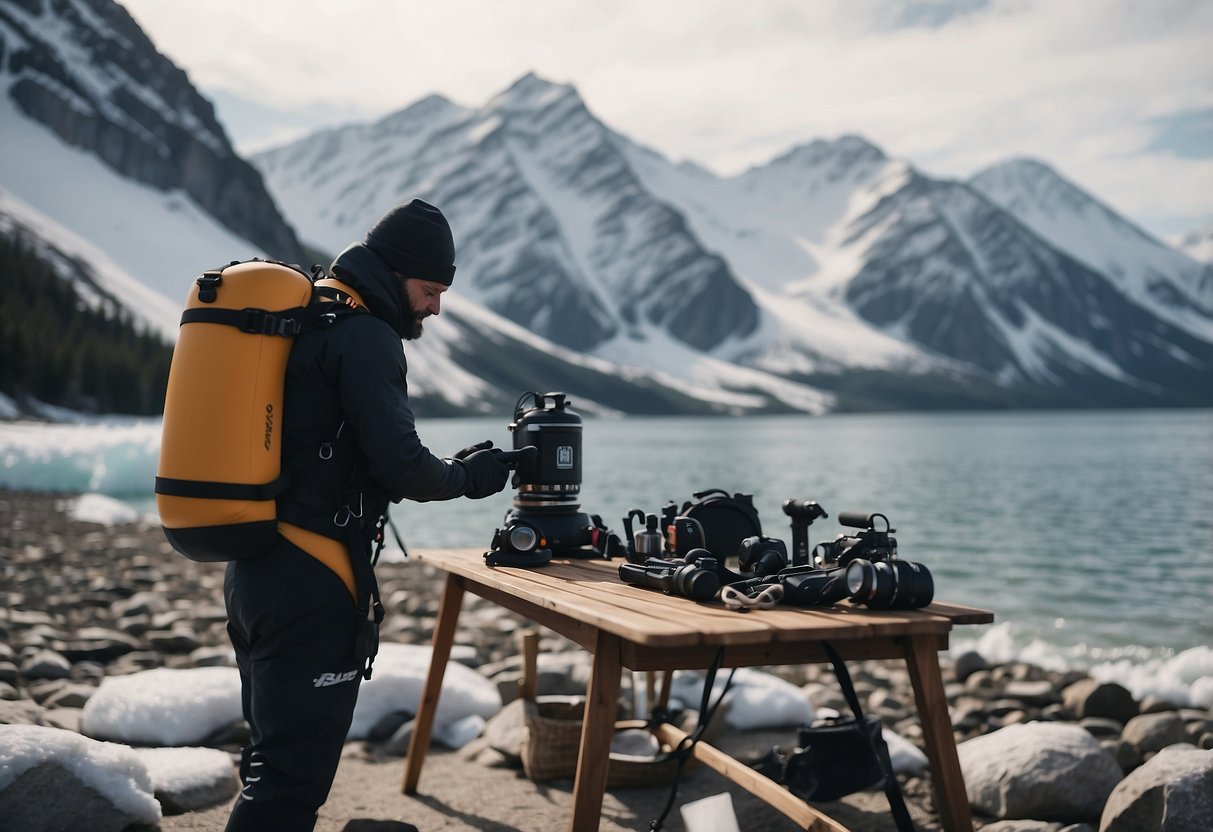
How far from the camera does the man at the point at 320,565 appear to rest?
407cm

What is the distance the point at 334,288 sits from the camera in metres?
4.44

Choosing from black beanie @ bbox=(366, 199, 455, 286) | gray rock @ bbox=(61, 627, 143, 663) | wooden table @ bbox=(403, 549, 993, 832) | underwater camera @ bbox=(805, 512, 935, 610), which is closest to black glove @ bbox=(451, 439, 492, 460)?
wooden table @ bbox=(403, 549, 993, 832)

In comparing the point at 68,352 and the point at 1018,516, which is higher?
the point at 68,352

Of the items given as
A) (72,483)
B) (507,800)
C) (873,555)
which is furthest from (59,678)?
(72,483)

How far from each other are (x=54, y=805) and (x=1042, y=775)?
5.21 m

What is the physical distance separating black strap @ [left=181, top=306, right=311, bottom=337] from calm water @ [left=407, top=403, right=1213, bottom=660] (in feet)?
34.1

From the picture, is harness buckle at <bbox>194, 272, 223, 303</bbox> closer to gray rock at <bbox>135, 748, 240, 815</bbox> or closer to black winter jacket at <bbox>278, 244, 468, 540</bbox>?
black winter jacket at <bbox>278, 244, 468, 540</bbox>

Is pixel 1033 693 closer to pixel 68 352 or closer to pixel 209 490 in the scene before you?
pixel 209 490

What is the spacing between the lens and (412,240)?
15.3 feet

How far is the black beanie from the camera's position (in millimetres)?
4676

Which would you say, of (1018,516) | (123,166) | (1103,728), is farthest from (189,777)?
(123,166)

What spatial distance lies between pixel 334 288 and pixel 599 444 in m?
92.0

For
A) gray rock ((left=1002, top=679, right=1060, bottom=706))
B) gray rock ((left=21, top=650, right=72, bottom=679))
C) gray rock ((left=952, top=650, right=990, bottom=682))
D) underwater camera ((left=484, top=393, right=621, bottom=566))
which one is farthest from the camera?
gray rock ((left=952, top=650, right=990, bottom=682))

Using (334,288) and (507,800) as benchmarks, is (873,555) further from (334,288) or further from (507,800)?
(507,800)
